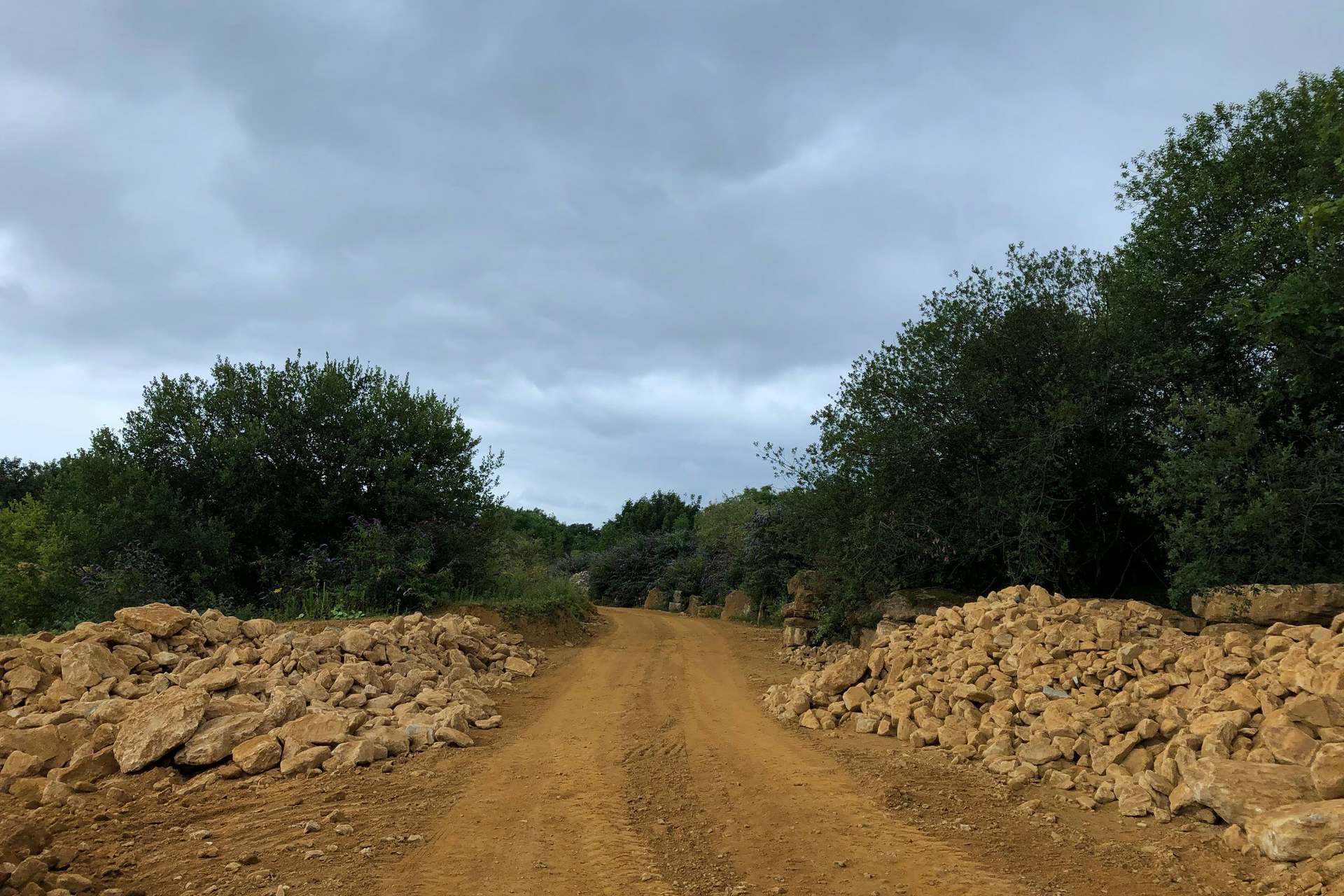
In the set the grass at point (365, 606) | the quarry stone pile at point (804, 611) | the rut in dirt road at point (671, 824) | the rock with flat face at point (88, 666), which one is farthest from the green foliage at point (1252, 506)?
the rock with flat face at point (88, 666)

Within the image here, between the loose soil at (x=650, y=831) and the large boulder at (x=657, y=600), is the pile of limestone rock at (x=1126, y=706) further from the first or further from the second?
the large boulder at (x=657, y=600)

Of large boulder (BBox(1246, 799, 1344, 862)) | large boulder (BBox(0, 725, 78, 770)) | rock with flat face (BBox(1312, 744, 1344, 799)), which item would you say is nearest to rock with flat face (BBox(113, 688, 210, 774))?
large boulder (BBox(0, 725, 78, 770))

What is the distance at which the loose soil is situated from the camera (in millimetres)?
4688

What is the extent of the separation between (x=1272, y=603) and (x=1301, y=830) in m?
5.62

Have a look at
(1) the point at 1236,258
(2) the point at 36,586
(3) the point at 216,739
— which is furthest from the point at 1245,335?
(2) the point at 36,586

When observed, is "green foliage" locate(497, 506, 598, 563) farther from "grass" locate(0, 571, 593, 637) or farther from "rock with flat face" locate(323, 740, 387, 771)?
"rock with flat face" locate(323, 740, 387, 771)

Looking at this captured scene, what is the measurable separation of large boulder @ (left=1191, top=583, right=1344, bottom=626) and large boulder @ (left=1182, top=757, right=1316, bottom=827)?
4.40 metres

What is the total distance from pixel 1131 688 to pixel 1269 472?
4302 millimetres

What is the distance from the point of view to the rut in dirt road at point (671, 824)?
4.67 metres

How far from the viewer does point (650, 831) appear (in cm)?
550

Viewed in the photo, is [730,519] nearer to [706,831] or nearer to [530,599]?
[530,599]

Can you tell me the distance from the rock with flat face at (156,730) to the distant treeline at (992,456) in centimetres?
A: 799

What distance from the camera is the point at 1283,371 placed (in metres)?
11.2

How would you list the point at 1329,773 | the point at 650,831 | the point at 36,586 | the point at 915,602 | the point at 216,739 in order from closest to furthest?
the point at 1329,773
the point at 650,831
the point at 216,739
the point at 915,602
the point at 36,586
